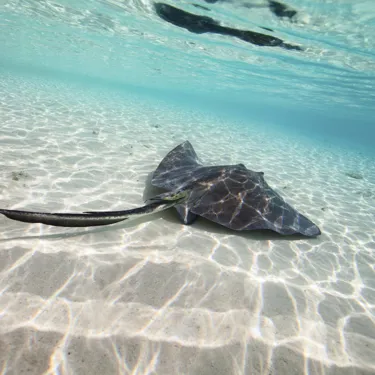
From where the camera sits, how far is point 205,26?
55.9ft

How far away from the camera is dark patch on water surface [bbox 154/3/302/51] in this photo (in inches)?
617

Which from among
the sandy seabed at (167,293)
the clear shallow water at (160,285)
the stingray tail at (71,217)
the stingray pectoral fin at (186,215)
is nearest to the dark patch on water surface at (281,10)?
the clear shallow water at (160,285)

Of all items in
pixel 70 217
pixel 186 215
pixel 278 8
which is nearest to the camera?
pixel 70 217

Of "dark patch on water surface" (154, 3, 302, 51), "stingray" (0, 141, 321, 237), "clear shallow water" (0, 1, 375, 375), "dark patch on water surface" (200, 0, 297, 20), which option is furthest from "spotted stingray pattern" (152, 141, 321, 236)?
"dark patch on water surface" (154, 3, 302, 51)

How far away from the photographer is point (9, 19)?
2800 cm

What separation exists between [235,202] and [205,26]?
16.8m

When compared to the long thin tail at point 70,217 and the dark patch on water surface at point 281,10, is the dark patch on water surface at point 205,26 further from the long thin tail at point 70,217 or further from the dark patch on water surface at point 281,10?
the long thin tail at point 70,217

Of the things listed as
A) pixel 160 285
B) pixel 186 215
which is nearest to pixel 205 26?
pixel 186 215

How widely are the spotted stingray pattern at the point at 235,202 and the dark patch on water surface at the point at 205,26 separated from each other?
14.4 m

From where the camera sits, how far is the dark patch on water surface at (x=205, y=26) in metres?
15.7

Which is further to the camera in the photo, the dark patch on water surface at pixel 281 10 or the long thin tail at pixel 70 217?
the dark patch on water surface at pixel 281 10

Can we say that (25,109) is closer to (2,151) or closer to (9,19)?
(2,151)

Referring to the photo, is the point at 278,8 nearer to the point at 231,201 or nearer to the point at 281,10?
the point at 281,10

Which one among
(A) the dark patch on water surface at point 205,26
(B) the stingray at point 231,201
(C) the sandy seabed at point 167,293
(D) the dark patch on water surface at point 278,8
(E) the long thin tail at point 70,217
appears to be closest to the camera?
(C) the sandy seabed at point 167,293
